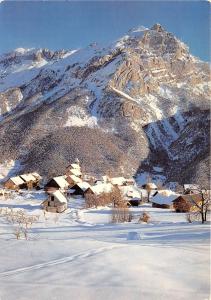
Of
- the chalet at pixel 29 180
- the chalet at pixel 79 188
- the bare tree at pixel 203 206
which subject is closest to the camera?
the bare tree at pixel 203 206

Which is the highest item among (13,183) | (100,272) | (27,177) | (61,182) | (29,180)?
(27,177)

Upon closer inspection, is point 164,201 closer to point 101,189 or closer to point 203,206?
point 101,189

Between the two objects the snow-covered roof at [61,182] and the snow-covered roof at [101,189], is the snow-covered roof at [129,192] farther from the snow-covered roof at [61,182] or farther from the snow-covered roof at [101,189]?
the snow-covered roof at [61,182]

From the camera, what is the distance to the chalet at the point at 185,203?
2153 inches

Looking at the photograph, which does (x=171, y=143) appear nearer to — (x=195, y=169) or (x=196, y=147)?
(x=196, y=147)

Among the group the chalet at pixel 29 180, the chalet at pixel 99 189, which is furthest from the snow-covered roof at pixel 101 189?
the chalet at pixel 29 180

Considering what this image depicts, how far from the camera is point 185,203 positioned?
5619 cm

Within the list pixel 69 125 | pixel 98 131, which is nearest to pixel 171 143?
pixel 98 131

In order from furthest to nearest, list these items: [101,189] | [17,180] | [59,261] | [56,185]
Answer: [17,180]
[56,185]
[101,189]
[59,261]

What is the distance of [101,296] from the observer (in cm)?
1005

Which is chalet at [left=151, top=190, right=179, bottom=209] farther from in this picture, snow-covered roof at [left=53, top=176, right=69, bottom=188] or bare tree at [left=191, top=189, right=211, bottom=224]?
snow-covered roof at [left=53, top=176, right=69, bottom=188]

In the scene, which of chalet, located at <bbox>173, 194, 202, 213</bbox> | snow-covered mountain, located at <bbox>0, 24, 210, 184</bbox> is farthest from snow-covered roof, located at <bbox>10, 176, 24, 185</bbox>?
chalet, located at <bbox>173, 194, 202, 213</bbox>

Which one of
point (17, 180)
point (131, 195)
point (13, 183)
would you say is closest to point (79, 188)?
point (131, 195)

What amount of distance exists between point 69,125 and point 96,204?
91.4m
